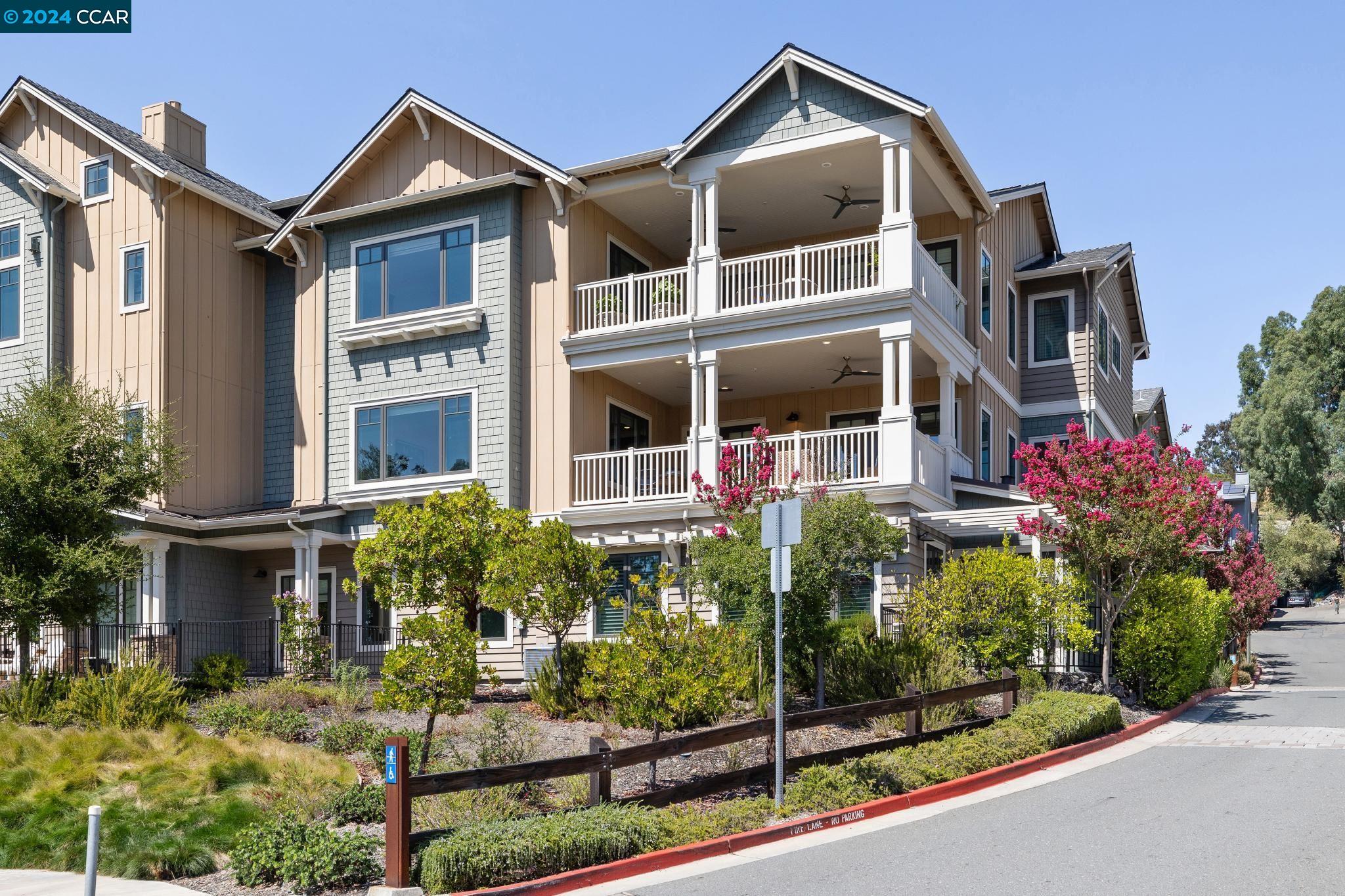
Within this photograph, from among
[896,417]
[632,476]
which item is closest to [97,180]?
[632,476]

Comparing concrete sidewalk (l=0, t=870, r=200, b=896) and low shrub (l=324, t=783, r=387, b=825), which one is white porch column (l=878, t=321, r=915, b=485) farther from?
concrete sidewalk (l=0, t=870, r=200, b=896)

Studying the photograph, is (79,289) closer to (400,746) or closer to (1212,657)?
(400,746)

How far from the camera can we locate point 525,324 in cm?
2341

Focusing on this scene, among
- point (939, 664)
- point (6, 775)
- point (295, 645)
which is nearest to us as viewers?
point (6, 775)

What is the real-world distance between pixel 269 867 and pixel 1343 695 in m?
18.5

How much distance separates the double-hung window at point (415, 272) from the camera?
2367 cm

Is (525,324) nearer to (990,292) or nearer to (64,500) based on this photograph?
(64,500)

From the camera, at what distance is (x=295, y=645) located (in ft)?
69.7

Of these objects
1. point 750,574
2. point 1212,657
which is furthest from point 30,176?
point 1212,657

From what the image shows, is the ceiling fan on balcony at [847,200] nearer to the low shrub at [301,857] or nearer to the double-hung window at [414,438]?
the double-hung window at [414,438]

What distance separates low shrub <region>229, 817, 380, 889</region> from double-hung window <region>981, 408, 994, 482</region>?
17.4 metres

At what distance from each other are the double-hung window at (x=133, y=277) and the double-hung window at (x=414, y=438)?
4.74 metres

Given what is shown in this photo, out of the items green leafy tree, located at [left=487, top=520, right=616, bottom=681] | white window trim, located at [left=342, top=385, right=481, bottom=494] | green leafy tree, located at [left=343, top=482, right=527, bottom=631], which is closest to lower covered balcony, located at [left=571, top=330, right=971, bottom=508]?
white window trim, located at [left=342, top=385, right=481, bottom=494]

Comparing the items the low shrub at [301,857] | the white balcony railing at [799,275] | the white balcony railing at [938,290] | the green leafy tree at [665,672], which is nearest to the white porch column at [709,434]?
the white balcony railing at [799,275]
